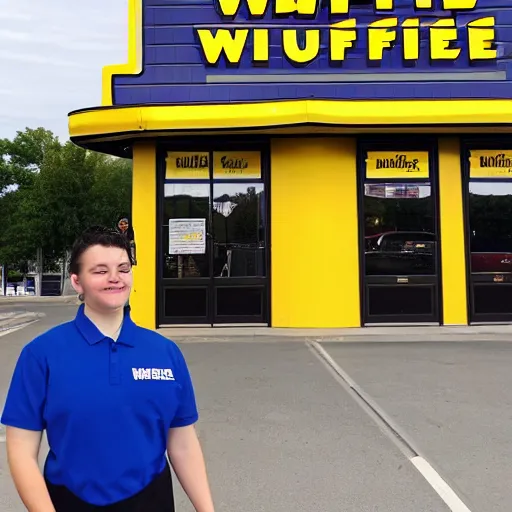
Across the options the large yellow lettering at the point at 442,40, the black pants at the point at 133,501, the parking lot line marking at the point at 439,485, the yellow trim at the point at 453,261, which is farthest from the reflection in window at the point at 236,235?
the black pants at the point at 133,501

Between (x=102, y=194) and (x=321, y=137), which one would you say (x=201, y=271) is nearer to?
(x=321, y=137)

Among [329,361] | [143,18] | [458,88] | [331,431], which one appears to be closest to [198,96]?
[143,18]

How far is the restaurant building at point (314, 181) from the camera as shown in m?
11.0

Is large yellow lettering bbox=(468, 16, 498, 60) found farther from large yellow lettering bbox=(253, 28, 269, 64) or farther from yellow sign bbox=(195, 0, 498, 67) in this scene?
large yellow lettering bbox=(253, 28, 269, 64)

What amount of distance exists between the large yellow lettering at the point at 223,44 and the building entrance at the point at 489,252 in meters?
5.04

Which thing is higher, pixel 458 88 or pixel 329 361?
pixel 458 88

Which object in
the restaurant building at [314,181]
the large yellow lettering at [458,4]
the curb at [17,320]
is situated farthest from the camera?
the curb at [17,320]

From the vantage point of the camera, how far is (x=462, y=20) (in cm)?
1130

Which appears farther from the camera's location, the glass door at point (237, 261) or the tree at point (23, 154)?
the tree at point (23, 154)

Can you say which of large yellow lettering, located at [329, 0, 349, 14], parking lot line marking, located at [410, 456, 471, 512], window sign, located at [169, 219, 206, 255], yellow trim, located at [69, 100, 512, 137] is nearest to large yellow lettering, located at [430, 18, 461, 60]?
yellow trim, located at [69, 100, 512, 137]

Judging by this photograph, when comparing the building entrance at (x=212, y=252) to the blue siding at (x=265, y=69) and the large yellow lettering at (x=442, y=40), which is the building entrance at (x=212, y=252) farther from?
the large yellow lettering at (x=442, y=40)

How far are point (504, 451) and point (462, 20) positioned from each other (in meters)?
9.45

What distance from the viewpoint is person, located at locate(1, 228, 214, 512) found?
68.3 inches

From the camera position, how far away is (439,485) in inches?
151
